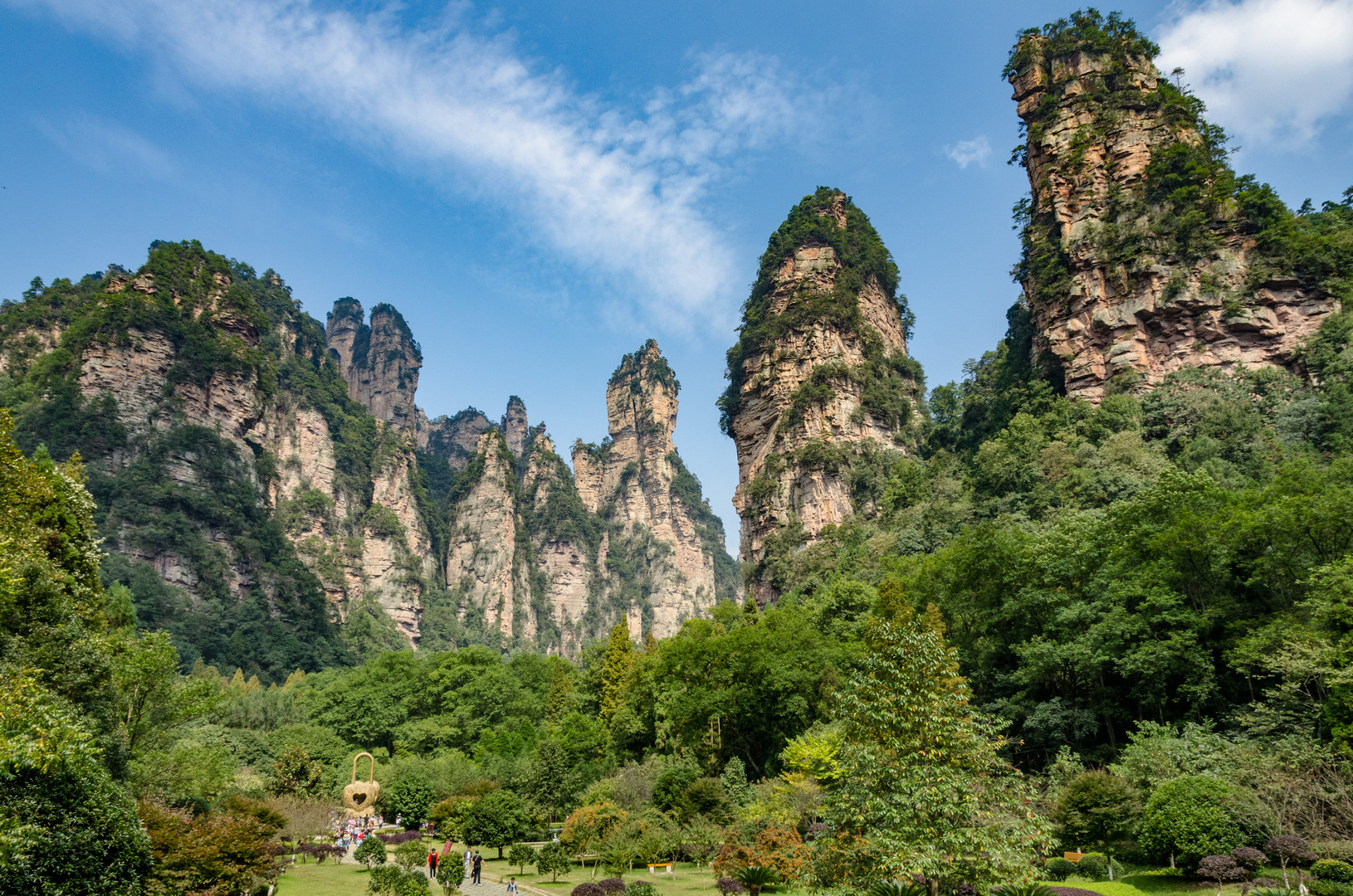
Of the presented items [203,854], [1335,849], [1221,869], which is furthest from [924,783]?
[203,854]

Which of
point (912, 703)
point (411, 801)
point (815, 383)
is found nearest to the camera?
point (912, 703)

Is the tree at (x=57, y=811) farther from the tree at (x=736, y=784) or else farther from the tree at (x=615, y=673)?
the tree at (x=615, y=673)

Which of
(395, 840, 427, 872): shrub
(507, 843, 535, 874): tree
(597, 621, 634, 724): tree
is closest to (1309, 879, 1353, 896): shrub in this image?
(507, 843, 535, 874): tree

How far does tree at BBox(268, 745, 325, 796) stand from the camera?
3444 cm

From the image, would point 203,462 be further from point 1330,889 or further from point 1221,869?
point 1330,889

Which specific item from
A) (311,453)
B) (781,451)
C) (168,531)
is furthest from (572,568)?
(781,451)

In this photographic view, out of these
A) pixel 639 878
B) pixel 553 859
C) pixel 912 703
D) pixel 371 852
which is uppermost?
pixel 912 703

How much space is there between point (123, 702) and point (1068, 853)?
92.7 ft

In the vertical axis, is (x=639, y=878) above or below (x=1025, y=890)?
below

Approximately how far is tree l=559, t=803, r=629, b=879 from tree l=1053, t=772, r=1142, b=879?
527 inches

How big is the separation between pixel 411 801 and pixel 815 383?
44839mm

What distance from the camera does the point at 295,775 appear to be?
35.8 m

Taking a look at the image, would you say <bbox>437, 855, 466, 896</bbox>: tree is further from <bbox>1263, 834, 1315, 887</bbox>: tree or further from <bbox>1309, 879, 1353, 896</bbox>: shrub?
<bbox>1263, 834, 1315, 887</bbox>: tree

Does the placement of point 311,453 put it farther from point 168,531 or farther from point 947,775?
point 947,775
